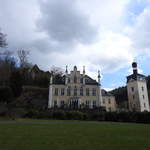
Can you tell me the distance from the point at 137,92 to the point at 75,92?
877 inches

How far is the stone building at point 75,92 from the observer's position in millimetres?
43906

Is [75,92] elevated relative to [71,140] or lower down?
elevated

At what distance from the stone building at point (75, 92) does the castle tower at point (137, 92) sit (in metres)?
16.0

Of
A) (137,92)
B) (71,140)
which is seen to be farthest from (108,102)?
(71,140)

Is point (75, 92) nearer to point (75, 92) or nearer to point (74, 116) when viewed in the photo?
point (75, 92)

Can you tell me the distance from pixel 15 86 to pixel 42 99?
1278 centimetres

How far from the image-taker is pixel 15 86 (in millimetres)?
35094

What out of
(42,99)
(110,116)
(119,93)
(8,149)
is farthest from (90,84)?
(8,149)

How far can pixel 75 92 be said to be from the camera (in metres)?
45.3

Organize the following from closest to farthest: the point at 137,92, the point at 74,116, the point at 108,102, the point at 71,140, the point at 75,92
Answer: the point at 71,140, the point at 74,116, the point at 75,92, the point at 108,102, the point at 137,92

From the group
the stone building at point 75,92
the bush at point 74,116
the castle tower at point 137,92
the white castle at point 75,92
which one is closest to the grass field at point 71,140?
the bush at point 74,116

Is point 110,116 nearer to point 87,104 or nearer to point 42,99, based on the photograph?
point 87,104

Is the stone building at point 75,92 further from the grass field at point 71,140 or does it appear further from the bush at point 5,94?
the grass field at point 71,140

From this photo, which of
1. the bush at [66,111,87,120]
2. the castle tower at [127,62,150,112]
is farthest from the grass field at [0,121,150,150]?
the castle tower at [127,62,150,112]
